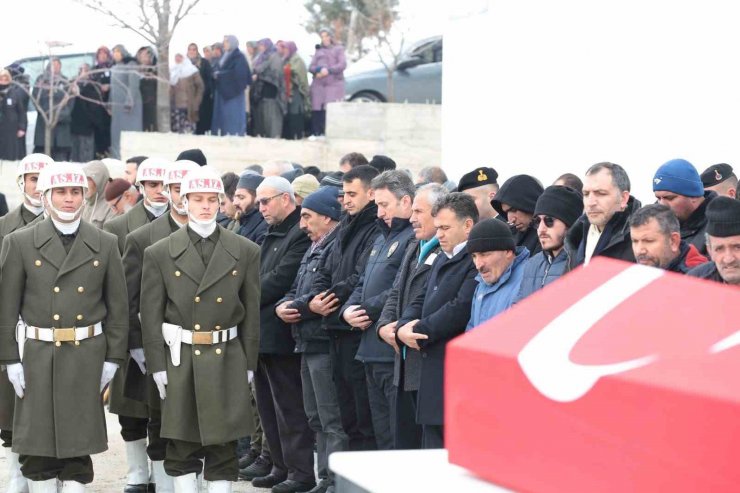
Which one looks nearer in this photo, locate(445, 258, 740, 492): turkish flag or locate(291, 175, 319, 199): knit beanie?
locate(445, 258, 740, 492): turkish flag

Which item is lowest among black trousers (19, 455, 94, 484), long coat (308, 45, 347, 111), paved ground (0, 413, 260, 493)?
paved ground (0, 413, 260, 493)

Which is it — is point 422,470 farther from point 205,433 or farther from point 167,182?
point 167,182

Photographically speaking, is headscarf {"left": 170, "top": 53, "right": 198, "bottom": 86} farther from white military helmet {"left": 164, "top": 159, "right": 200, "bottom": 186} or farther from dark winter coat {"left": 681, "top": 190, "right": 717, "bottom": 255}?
dark winter coat {"left": 681, "top": 190, "right": 717, "bottom": 255}

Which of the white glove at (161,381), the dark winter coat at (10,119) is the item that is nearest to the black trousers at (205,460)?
the white glove at (161,381)

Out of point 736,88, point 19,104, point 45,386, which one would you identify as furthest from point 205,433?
point 19,104

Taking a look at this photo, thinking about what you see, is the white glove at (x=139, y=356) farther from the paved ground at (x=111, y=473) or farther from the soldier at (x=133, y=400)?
the paved ground at (x=111, y=473)

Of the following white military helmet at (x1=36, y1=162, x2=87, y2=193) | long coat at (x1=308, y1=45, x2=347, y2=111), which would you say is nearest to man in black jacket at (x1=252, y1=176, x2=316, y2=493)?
white military helmet at (x1=36, y1=162, x2=87, y2=193)

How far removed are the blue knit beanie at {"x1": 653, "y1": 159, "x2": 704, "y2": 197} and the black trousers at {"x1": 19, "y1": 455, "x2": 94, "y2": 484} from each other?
3729 mm

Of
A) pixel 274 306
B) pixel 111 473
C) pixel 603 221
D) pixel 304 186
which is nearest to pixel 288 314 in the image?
pixel 274 306

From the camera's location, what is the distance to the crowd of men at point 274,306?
7.47 m

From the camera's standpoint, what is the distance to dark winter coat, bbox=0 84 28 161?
18.7 m

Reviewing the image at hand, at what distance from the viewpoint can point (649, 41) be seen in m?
11.3

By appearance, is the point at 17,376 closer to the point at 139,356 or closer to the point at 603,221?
the point at 139,356

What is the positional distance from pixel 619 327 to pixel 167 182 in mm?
6513
